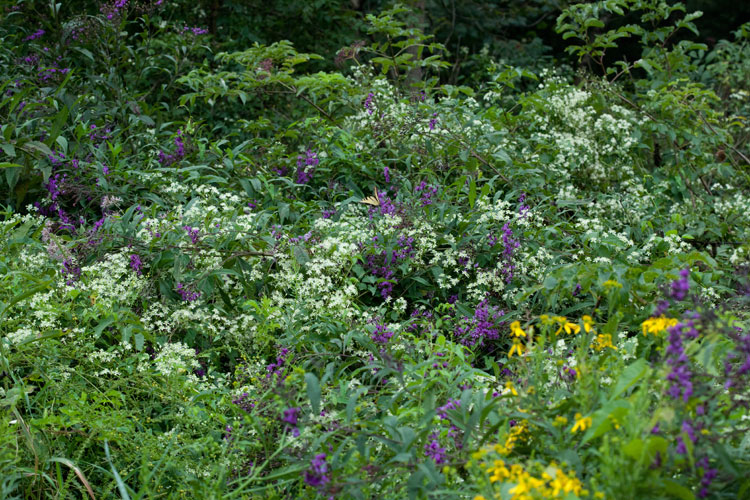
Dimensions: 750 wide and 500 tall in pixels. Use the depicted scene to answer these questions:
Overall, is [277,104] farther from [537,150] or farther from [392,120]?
[537,150]

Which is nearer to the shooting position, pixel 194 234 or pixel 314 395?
pixel 314 395

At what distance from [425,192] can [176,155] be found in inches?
64.5

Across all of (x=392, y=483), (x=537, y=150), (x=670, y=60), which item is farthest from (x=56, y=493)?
(x=670, y=60)

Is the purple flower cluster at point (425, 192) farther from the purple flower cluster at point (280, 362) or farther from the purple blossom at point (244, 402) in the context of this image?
the purple blossom at point (244, 402)

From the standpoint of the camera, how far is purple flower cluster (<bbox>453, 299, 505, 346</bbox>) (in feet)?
10.4

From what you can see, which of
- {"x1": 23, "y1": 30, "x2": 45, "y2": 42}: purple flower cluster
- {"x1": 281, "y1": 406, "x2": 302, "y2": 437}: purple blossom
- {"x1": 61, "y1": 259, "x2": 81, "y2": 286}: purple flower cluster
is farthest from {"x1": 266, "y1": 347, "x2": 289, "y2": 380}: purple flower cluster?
{"x1": 23, "y1": 30, "x2": 45, "y2": 42}: purple flower cluster

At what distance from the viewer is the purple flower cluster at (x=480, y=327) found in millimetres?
3162

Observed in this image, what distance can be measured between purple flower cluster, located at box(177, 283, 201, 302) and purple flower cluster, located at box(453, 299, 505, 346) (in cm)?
114

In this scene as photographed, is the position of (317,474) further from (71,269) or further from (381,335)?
(71,269)

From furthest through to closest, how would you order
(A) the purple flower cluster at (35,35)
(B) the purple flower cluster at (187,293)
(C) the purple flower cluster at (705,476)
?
(A) the purple flower cluster at (35,35) → (B) the purple flower cluster at (187,293) → (C) the purple flower cluster at (705,476)

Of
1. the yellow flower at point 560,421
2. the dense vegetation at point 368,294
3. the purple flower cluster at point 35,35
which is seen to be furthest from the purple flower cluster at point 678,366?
the purple flower cluster at point 35,35

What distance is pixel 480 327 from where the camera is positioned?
10.5 feet

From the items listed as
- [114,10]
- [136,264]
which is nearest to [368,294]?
[136,264]

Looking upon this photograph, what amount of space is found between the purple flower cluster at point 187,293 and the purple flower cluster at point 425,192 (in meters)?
1.34
